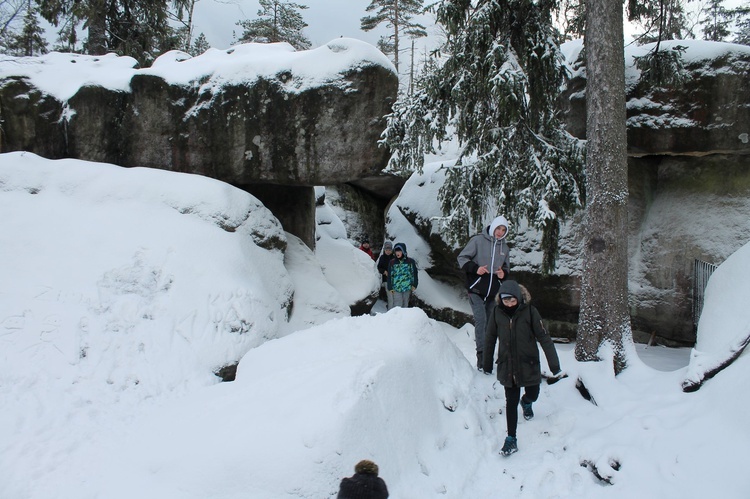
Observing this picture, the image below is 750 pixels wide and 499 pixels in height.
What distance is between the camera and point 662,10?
7.27m

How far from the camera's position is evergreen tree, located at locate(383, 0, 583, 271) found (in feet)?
23.4

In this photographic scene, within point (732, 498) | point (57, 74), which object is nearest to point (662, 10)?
point (732, 498)

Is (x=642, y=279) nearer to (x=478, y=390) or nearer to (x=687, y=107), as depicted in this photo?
(x=687, y=107)

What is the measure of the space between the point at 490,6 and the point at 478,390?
18.1ft

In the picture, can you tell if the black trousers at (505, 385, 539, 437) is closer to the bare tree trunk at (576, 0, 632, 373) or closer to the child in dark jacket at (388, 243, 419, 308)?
the bare tree trunk at (576, 0, 632, 373)

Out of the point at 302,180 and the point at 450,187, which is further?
the point at 302,180

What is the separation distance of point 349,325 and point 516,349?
2311 millimetres

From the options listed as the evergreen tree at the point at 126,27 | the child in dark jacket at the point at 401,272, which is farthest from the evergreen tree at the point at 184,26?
the child in dark jacket at the point at 401,272

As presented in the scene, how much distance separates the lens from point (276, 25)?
30.5m

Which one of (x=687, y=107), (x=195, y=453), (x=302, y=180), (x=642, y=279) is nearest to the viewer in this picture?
(x=195, y=453)

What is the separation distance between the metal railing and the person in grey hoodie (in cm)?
444

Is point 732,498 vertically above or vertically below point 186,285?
below

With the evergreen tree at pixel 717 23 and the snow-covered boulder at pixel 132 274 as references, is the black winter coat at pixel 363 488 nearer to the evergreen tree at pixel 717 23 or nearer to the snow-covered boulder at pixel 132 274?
the snow-covered boulder at pixel 132 274

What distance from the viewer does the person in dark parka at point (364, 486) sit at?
2.85m
